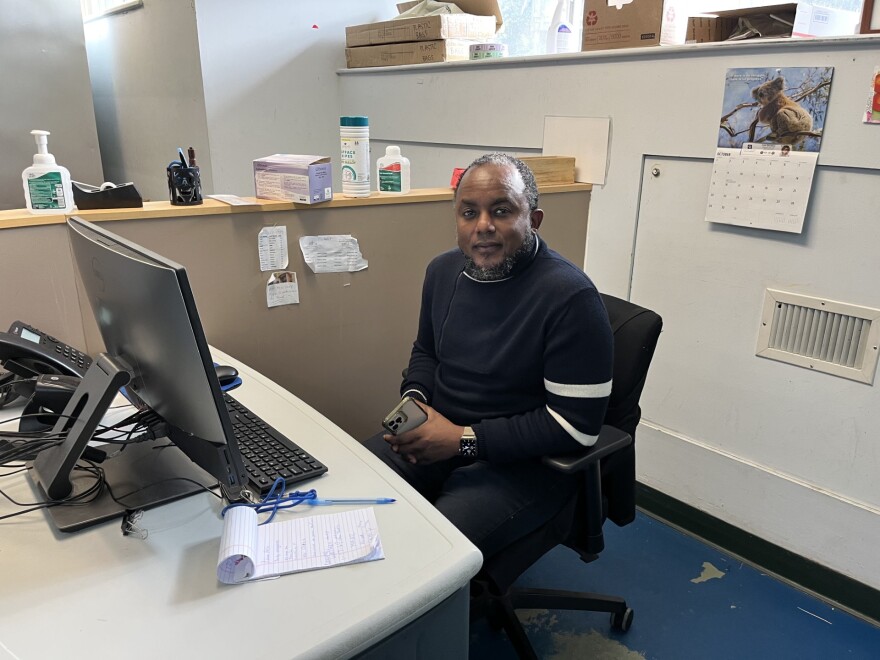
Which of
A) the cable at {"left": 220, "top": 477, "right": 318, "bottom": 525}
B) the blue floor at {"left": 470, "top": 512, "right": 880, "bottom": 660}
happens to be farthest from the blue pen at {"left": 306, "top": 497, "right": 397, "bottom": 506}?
the blue floor at {"left": 470, "top": 512, "right": 880, "bottom": 660}

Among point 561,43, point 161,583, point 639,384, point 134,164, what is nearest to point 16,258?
point 161,583

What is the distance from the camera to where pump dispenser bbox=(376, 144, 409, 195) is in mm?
1919

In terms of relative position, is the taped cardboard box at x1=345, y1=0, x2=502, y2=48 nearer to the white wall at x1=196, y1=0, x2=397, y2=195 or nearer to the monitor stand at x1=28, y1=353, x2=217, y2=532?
the white wall at x1=196, y1=0, x2=397, y2=195

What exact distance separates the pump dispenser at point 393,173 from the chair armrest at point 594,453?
Result: 97 centimetres

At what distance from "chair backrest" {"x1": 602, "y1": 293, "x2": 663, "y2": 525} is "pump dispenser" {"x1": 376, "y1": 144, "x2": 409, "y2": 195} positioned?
77cm

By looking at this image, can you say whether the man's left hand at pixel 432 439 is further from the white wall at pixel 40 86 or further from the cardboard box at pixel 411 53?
the white wall at pixel 40 86

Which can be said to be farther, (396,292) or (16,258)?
(396,292)

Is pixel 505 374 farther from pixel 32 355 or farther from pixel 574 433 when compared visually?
pixel 32 355

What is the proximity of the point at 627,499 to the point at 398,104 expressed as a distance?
202 centimetres

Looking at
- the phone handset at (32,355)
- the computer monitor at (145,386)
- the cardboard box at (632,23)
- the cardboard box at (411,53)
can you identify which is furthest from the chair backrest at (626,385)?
the cardboard box at (411,53)

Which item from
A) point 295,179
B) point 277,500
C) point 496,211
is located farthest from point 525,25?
point 277,500

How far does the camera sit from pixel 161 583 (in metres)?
0.85

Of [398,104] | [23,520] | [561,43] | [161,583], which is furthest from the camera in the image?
[398,104]

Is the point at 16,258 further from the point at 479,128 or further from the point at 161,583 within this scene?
the point at 479,128
